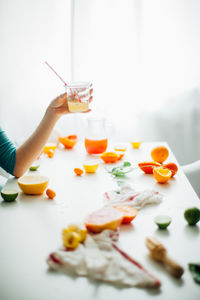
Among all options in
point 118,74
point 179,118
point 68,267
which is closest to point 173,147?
point 179,118

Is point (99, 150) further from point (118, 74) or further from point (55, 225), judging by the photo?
point (118, 74)

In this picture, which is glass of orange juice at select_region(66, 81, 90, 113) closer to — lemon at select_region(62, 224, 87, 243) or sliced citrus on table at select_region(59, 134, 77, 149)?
sliced citrus on table at select_region(59, 134, 77, 149)

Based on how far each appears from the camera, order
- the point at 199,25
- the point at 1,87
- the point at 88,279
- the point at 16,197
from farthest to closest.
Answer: the point at 1,87 < the point at 199,25 < the point at 16,197 < the point at 88,279

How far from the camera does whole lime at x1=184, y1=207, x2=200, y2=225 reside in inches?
35.0

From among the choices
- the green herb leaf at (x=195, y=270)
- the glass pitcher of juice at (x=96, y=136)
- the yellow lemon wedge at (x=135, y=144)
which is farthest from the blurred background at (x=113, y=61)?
the green herb leaf at (x=195, y=270)

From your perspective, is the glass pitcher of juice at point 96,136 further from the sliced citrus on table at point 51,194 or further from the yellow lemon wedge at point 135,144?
the sliced citrus on table at point 51,194

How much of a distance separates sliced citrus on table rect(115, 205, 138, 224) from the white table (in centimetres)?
2

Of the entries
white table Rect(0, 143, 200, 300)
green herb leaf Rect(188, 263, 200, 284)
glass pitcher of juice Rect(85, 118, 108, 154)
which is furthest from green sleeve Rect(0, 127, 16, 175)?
green herb leaf Rect(188, 263, 200, 284)

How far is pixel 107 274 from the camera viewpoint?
0.69 meters

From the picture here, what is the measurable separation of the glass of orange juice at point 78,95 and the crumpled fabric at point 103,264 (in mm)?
639

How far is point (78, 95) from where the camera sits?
1.29 m

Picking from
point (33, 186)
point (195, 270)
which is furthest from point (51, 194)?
point (195, 270)

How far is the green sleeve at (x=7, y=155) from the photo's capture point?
1.35 metres

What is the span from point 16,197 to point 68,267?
445 mm
